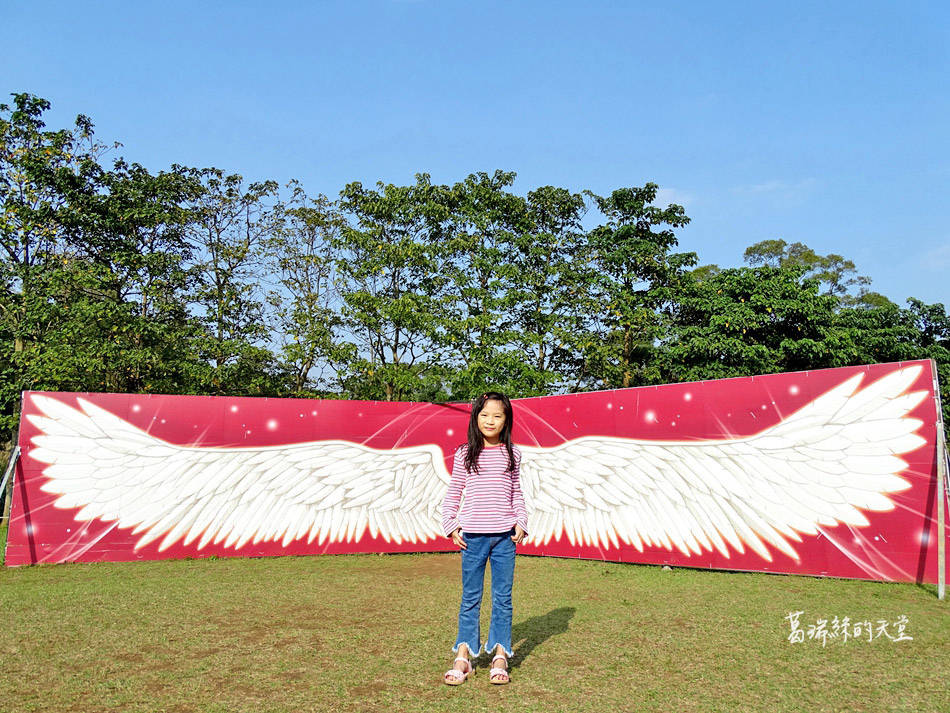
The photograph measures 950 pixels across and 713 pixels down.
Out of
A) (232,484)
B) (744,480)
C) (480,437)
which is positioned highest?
(480,437)

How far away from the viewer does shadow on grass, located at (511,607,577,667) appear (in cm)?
429

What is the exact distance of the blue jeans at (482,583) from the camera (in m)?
3.83

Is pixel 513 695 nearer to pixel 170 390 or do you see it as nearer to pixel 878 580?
pixel 878 580

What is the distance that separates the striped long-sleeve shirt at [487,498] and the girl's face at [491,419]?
0.28 ft

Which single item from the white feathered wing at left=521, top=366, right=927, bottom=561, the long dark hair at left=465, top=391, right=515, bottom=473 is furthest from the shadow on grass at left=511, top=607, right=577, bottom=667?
the white feathered wing at left=521, top=366, right=927, bottom=561

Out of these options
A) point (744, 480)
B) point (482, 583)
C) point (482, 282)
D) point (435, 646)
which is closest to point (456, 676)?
point (482, 583)

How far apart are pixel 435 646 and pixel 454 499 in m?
1.10

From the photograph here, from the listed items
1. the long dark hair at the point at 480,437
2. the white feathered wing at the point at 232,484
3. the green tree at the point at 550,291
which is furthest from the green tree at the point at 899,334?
the long dark hair at the point at 480,437

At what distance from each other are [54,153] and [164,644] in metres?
15.1

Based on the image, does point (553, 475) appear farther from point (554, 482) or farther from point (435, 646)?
point (435, 646)

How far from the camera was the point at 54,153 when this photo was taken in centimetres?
1577

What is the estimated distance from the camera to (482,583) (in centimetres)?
383

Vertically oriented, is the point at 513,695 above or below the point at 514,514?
below

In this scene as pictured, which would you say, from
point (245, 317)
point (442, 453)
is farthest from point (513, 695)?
point (245, 317)
